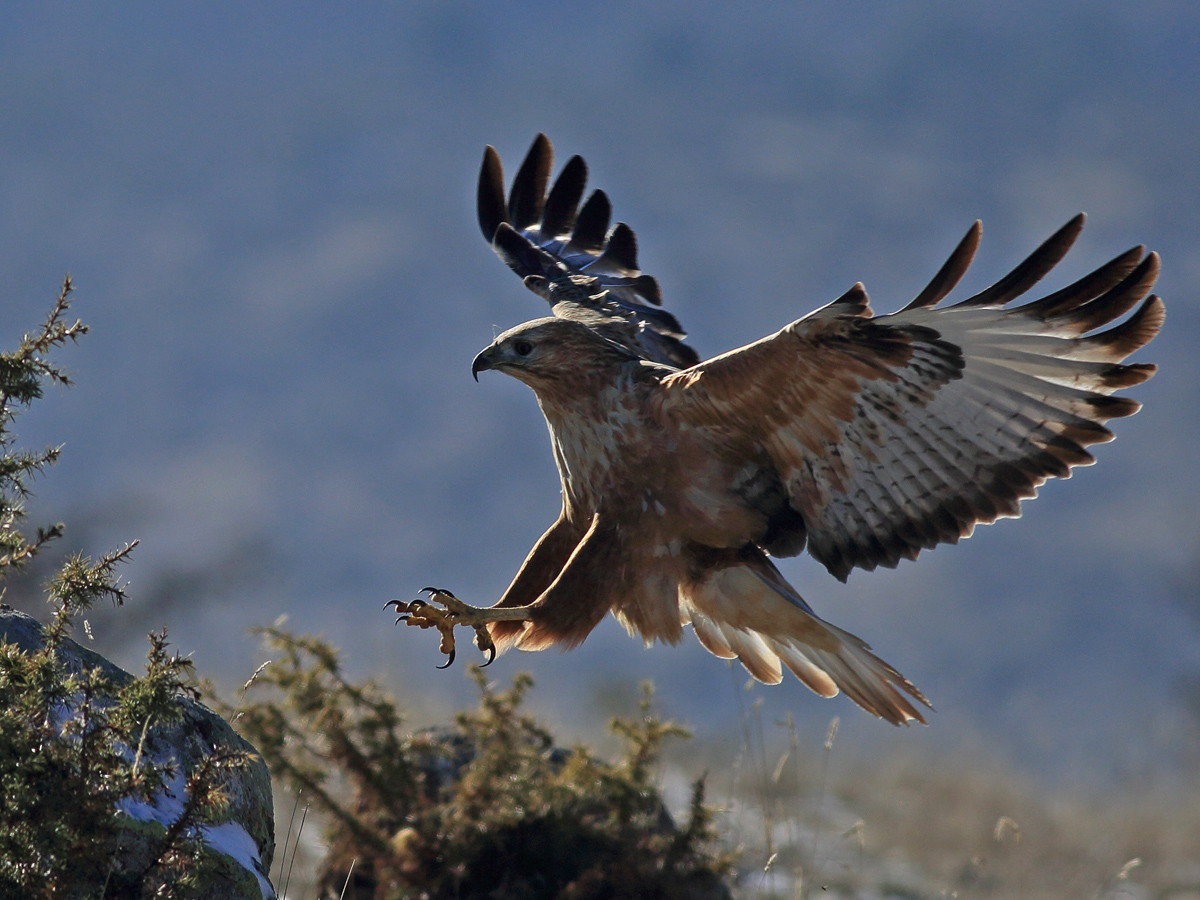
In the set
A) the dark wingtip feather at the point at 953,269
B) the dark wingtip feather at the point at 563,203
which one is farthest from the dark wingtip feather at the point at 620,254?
the dark wingtip feather at the point at 953,269

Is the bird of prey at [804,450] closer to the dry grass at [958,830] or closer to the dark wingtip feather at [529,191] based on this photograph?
the dark wingtip feather at [529,191]

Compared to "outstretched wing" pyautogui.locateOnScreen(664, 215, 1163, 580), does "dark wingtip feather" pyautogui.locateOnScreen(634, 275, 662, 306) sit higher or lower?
higher

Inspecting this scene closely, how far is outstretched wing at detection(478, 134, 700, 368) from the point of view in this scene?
620cm

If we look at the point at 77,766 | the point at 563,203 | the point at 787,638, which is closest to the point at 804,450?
the point at 787,638

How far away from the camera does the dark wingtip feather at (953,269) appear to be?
12.0 feet

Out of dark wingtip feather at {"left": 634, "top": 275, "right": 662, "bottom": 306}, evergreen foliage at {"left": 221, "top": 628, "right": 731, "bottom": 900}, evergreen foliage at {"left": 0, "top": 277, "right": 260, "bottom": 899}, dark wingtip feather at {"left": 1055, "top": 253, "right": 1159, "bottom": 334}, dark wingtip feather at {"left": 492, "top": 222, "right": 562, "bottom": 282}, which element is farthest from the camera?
dark wingtip feather at {"left": 634, "top": 275, "right": 662, "bottom": 306}

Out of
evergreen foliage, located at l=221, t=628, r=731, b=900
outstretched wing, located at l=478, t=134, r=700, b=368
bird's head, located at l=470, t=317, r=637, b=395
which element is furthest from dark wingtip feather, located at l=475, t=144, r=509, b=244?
evergreen foliage, located at l=221, t=628, r=731, b=900

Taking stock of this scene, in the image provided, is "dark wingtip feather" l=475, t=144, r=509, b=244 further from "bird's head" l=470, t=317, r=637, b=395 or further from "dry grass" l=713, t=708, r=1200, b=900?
"dry grass" l=713, t=708, r=1200, b=900

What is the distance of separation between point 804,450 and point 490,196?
301 cm

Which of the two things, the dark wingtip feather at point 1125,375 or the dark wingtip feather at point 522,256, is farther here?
the dark wingtip feather at point 522,256

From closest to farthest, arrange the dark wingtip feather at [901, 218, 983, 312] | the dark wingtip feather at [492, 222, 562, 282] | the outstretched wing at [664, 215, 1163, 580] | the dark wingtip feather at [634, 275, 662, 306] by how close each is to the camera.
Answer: the dark wingtip feather at [901, 218, 983, 312]
the outstretched wing at [664, 215, 1163, 580]
the dark wingtip feather at [492, 222, 562, 282]
the dark wingtip feather at [634, 275, 662, 306]

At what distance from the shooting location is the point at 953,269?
3.70 metres

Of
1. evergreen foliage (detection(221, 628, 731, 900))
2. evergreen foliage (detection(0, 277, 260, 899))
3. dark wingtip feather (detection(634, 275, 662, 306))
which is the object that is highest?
dark wingtip feather (detection(634, 275, 662, 306))

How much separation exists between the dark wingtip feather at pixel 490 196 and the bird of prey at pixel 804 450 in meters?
2.11
